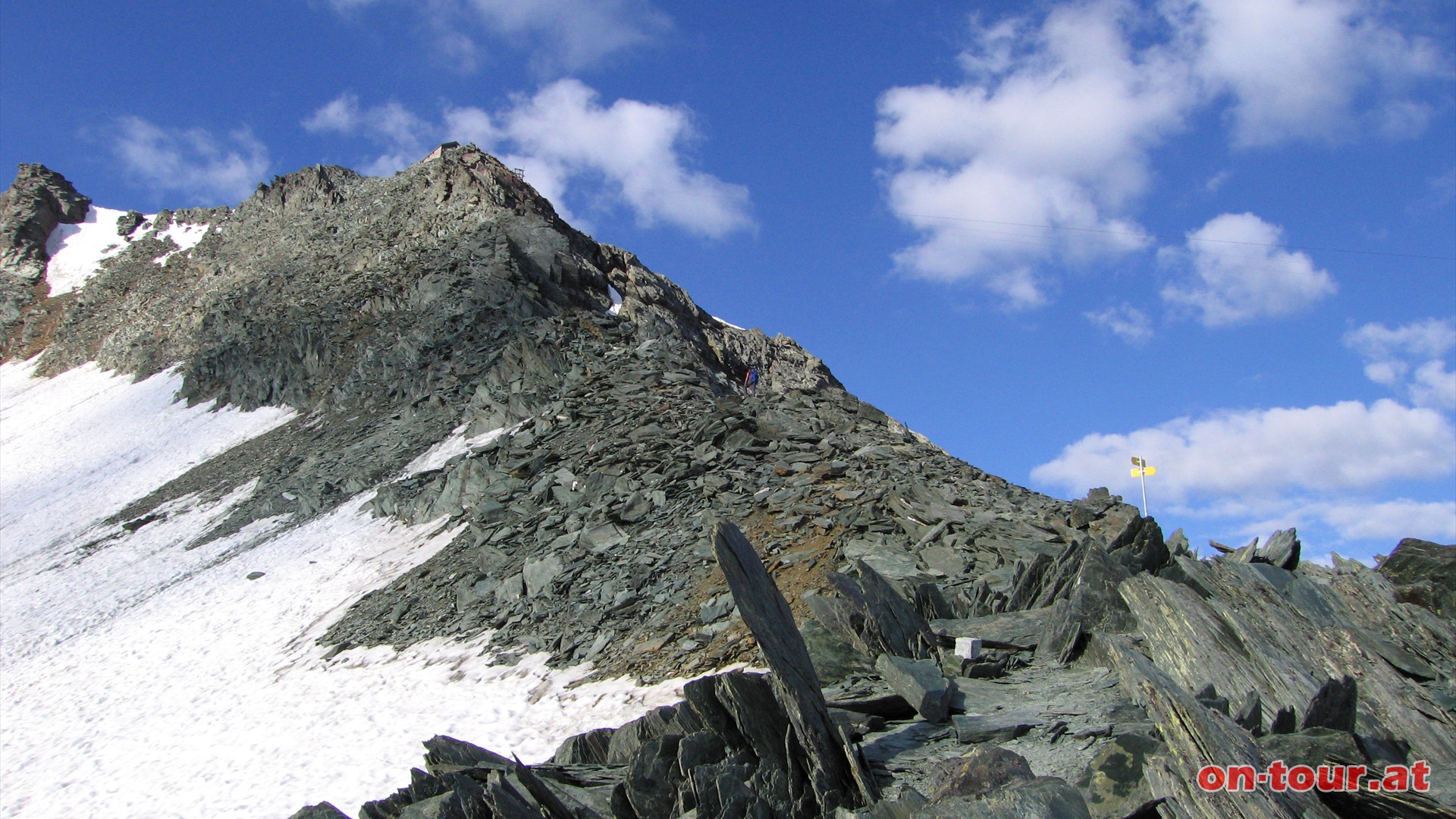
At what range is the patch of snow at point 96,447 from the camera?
35750 mm

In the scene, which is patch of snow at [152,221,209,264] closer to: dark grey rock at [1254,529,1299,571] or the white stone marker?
the white stone marker

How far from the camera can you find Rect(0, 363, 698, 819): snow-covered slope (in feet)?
45.2

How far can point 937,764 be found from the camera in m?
6.95

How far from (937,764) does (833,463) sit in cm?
1272

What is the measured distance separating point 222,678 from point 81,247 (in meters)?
78.0

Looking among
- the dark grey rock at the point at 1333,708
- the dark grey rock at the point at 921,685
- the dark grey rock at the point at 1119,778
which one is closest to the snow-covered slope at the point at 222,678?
the dark grey rock at the point at 921,685

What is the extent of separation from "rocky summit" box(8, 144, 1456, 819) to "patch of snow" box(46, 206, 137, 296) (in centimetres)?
3904

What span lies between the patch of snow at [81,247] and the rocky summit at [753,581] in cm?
3904

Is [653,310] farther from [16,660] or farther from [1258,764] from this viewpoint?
[1258,764]

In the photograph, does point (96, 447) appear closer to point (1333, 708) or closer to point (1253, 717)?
point (1253, 717)

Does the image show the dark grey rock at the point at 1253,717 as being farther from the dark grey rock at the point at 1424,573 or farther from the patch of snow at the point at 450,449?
the patch of snow at the point at 450,449

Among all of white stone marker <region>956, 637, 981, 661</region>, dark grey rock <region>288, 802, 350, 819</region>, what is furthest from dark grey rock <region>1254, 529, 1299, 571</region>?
dark grey rock <region>288, 802, 350, 819</region>

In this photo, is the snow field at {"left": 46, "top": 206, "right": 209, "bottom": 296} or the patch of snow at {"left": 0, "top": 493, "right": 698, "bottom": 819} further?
the snow field at {"left": 46, "top": 206, "right": 209, "bottom": 296}

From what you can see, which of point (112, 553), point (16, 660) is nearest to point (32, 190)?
point (112, 553)
